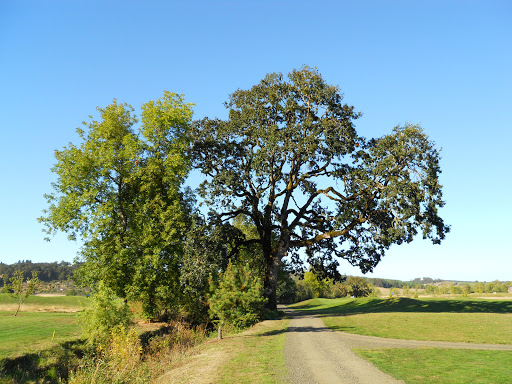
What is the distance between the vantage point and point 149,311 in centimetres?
2800

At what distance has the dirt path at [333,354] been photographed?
11086 millimetres

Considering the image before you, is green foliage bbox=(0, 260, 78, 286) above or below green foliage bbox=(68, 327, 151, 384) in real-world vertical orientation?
above

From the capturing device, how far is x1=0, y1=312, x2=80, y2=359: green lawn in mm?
16178

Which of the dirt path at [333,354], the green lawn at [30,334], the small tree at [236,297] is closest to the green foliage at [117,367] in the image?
the green lawn at [30,334]

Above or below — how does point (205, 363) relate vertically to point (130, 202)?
below

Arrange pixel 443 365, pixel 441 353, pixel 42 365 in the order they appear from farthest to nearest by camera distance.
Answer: pixel 42 365 < pixel 441 353 < pixel 443 365

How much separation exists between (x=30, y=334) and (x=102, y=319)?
15.7 ft

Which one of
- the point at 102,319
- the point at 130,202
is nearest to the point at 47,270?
the point at 130,202

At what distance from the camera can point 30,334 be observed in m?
19.3

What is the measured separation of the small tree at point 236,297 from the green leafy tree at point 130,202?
21.0ft

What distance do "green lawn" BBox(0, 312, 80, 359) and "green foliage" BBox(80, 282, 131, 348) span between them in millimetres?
2033

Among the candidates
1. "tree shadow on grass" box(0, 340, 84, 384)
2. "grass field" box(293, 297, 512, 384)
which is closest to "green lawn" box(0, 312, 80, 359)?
"tree shadow on grass" box(0, 340, 84, 384)

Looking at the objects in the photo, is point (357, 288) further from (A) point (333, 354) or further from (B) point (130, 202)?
(A) point (333, 354)

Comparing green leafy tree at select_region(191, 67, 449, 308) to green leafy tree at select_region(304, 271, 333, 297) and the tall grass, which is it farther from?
green leafy tree at select_region(304, 271, 333, 297)
